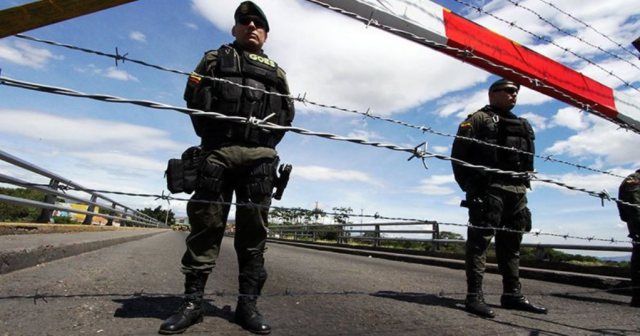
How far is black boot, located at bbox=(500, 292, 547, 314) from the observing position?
11.5 feet

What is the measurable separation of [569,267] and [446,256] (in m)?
3.44

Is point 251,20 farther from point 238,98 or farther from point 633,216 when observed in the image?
point 633,216

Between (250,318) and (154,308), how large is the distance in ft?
2.72

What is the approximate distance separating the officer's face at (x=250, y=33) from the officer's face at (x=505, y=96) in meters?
2.41

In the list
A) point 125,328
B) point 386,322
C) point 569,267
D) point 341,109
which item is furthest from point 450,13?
point 569,267

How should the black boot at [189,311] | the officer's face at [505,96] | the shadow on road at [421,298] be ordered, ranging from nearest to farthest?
the black boot at [189,311] < the shadow on road at [421,298] < the officer's face at [505,96]

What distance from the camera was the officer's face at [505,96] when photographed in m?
3.83

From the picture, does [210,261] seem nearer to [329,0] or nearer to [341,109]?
[341,109]

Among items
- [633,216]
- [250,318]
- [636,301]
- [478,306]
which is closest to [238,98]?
[250,318]

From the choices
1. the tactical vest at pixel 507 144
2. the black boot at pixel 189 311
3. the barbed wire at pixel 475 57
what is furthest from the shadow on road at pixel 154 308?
the tactical vest at pixel 507 144

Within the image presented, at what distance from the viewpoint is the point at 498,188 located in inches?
140

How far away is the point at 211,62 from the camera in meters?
2.62

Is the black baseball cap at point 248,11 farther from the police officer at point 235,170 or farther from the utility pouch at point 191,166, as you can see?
the utility pouch at point 191,166

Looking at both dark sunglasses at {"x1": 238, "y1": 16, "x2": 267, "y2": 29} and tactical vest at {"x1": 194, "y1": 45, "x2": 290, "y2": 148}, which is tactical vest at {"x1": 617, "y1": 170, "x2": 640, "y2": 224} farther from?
dark sunglasses at {"x1": 238, "y1": 16, "x2": 267, "y2": 29}
